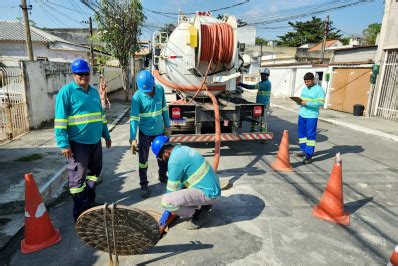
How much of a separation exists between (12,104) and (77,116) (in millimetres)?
5438

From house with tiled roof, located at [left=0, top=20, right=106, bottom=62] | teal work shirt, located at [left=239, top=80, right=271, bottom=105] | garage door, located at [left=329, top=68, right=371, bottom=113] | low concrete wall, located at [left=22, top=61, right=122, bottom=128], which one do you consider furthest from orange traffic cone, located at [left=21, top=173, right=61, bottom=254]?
house with tiled roof, located at [left=0, top=20, right=106, bottom=62]

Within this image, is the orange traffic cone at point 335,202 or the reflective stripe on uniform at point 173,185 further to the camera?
the orange traffic cone at point 335,202

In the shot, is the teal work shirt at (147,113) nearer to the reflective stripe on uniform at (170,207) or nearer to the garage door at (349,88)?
the reflective stripe on uniform at (170,207)

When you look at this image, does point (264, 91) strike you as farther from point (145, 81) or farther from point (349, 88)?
point (349, 88)

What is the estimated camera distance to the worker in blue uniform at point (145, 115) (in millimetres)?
4234

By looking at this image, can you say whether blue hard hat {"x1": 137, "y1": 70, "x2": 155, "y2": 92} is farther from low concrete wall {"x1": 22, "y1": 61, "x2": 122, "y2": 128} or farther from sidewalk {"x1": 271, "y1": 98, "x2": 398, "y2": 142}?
sidewalk {"x1": 271, "y1": 98, "x2": 398, "y2": 142}

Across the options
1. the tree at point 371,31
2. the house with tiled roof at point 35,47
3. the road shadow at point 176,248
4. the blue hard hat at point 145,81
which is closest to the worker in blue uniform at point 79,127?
the blue hard hat at point 145,81

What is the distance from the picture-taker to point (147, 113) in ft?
14.2

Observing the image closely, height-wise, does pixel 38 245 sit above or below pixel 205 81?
below

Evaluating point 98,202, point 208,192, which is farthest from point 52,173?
point 208,192

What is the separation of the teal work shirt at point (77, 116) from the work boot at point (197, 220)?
1.52 meters

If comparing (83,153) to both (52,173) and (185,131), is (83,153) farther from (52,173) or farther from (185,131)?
(185,131)

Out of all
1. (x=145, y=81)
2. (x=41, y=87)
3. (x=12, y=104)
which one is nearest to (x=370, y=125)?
(x=145, y=81)

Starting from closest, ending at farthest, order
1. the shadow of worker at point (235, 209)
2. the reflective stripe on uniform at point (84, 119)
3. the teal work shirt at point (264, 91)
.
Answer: the reflective stripe on uniform at point (84, 119), the shadow of worker at point (235, 209), the teal work shirt at point (264, 91)
